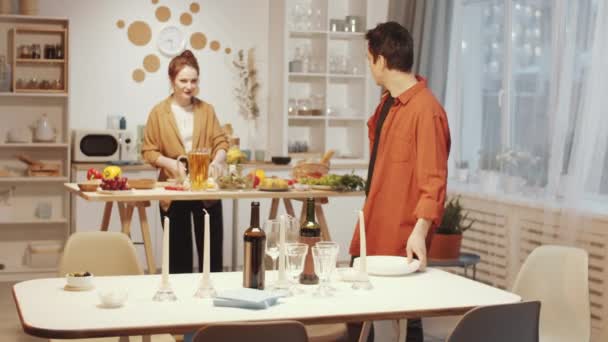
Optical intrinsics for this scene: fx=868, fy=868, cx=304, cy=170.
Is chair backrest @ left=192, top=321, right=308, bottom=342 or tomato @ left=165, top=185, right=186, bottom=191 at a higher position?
tomato @ left=165, top=185, right=186, bottom=191

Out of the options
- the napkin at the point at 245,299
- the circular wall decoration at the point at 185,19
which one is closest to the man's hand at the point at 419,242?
the napkin at the point at 245,299

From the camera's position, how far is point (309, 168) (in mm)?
5094

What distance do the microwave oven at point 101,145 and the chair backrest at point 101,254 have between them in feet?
11.0

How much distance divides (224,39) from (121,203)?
2733 mm

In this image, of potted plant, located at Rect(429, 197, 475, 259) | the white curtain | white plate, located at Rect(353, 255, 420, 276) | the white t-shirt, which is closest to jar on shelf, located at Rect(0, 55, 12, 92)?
the white t-shirt

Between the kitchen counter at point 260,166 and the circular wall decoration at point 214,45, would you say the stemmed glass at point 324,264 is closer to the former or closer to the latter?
the kitchen counter at point 260,166

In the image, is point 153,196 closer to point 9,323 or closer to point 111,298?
point 9,323

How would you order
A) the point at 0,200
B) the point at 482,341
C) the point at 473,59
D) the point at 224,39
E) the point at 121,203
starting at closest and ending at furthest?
the point at 482,341
the point at 121,203
the point at 473,59
the point at 0,200
the point at 224,39

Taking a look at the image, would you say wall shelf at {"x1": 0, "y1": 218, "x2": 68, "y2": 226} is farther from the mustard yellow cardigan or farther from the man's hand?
the man's hand

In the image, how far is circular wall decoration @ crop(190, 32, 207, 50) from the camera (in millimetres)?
7035

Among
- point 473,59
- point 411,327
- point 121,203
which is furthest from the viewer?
point 473,59

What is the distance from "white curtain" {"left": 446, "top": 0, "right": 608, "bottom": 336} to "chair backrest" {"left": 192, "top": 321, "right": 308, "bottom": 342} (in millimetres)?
3151

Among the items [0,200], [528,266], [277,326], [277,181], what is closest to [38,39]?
[0,200]

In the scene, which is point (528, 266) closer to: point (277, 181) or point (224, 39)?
point (277, 181)
